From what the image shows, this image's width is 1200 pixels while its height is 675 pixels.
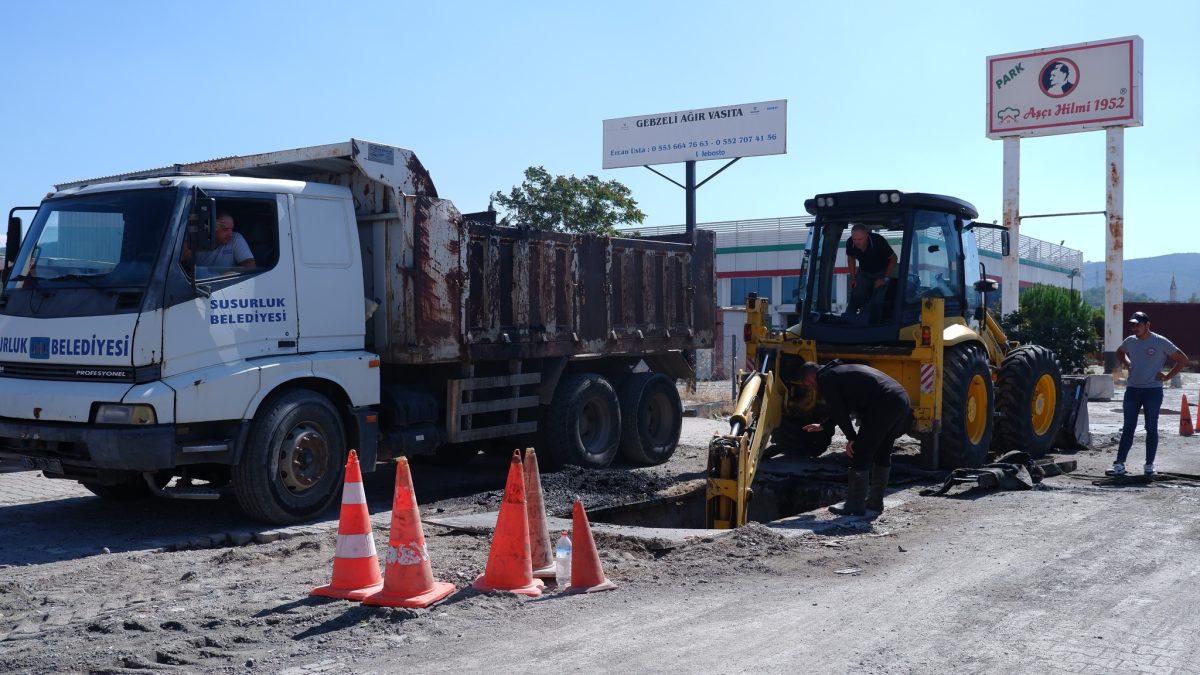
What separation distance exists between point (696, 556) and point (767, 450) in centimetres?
545

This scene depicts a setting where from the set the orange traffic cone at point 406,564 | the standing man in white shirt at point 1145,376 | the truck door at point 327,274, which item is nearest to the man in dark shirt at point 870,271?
the standing man in white shirt at point 1145,376

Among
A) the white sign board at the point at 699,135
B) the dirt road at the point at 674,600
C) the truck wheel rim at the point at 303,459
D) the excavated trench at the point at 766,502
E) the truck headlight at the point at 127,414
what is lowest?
the excavated trench at the point at 766,502

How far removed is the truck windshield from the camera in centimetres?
807

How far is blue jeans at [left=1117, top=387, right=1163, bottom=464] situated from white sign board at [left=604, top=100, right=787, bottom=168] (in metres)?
21.7

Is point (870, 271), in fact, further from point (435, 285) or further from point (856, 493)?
point (435, 285)

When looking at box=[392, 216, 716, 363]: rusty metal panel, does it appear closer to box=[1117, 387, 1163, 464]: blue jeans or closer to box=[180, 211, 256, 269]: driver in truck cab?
box=[180, 211, 256, 269]: driver in truck cab

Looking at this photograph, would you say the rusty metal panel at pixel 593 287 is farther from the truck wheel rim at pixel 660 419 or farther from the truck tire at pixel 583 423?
the truck wheel rim at pixel 660 419

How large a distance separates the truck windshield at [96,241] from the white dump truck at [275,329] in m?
0.02

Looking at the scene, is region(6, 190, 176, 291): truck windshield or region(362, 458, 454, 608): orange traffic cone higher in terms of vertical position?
region(6, 190, 176, 291): truck windshield

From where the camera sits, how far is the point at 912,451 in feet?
43.5

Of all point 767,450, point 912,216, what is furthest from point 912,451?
point 912,216

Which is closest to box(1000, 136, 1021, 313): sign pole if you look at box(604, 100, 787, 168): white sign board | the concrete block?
the concrete block

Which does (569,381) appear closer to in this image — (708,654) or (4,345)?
(4,345)

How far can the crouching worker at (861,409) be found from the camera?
8633 mm
